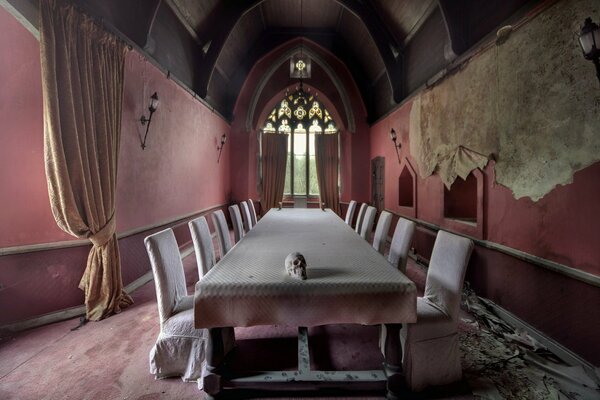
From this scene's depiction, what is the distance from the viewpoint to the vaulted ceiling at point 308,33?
334 centimetres

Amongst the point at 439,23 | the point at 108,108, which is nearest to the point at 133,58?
the point at 108,108

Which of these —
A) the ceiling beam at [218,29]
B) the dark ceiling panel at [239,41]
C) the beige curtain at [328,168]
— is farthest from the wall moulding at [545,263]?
the dark ceiling panel at [239,41]

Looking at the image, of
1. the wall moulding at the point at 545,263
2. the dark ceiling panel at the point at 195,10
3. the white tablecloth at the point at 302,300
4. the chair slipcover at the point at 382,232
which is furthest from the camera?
the dark ceiling panel at the point at 195,10

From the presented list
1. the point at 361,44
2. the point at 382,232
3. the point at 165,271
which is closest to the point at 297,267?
the point at 165,271

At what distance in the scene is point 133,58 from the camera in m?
3.34

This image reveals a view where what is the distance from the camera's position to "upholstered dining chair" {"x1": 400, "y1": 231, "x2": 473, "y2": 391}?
5.48 ft

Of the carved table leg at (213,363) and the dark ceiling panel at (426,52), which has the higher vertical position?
the dark ceiling panel at (426,52)

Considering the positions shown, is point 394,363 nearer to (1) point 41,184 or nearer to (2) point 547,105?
(2) point 547,105

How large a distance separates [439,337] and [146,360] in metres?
Answer: 2.02

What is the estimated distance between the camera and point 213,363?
1.60m

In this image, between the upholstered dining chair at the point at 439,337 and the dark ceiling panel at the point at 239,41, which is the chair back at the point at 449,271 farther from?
the dark ceiling panel at the point at 239,41

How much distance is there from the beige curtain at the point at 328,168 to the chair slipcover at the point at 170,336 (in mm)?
6569

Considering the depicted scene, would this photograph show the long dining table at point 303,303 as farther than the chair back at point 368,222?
No

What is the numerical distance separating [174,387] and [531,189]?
3.11m
